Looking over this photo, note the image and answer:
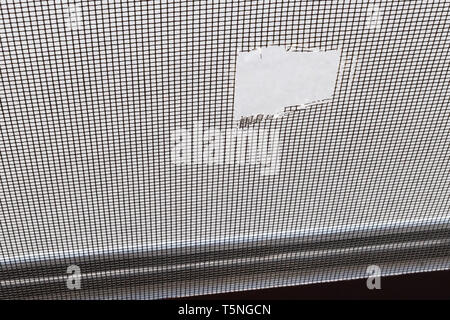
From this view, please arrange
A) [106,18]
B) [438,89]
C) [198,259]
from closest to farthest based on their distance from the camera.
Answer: [106,18]
[438,89]
[198,259]

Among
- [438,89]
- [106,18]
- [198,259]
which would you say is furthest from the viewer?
[198,259]

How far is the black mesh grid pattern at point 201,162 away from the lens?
669 millimetres

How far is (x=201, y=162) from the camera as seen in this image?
2.68 feet

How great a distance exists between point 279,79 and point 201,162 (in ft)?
0.55

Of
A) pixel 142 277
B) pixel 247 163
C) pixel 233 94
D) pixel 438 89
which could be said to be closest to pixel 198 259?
pixel 142 277

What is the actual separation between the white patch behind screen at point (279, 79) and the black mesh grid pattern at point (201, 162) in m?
0.01

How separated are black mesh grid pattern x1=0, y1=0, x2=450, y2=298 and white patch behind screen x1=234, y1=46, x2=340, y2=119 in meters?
0.01

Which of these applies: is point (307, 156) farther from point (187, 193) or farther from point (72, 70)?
point (72, 70)

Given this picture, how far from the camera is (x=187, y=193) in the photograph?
34.2 inches

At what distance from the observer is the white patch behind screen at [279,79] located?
703 millimetres

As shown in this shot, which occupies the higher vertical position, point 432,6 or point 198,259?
point 432,6

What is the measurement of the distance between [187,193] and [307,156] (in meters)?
0.18

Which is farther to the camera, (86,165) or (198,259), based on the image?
(198,259)

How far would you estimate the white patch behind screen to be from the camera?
0.70m
